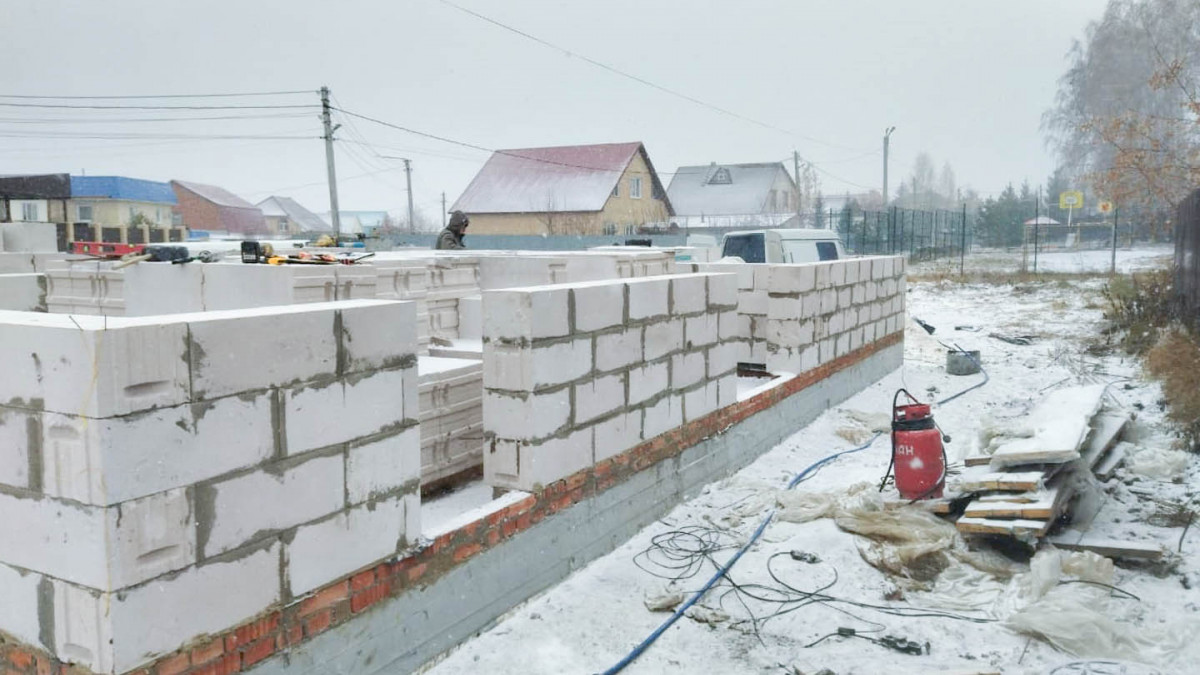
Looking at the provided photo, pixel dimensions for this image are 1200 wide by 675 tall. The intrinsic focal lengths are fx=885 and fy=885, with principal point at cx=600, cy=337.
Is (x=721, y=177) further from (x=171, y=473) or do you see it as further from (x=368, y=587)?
(x=171, y=473)

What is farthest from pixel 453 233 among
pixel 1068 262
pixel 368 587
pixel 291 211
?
pixel 291 211

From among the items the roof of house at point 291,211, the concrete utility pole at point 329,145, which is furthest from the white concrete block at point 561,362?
→ the roof of house at point 291,211

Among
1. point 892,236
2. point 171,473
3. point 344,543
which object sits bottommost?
point 344,543

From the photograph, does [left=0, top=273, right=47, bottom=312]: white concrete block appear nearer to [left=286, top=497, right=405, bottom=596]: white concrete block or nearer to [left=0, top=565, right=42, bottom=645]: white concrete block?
[left=0, top=565, right=42, bottom=645]: white concrete block

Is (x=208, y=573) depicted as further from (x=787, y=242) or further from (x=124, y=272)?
(x=787, y=242)

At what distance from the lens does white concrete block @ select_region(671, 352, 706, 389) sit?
6332 millimetres

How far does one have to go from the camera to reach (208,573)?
10.2 ft

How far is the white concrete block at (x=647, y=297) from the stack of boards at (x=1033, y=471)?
2354 millimetres

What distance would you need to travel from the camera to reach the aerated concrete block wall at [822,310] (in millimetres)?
8797

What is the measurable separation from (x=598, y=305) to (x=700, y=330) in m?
1.53

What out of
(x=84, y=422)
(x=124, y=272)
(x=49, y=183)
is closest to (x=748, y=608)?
(x=84, y=422)

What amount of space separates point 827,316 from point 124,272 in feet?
22.1

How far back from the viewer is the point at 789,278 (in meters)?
8.73

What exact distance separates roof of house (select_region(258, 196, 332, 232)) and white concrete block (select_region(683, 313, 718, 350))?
3087 inches
